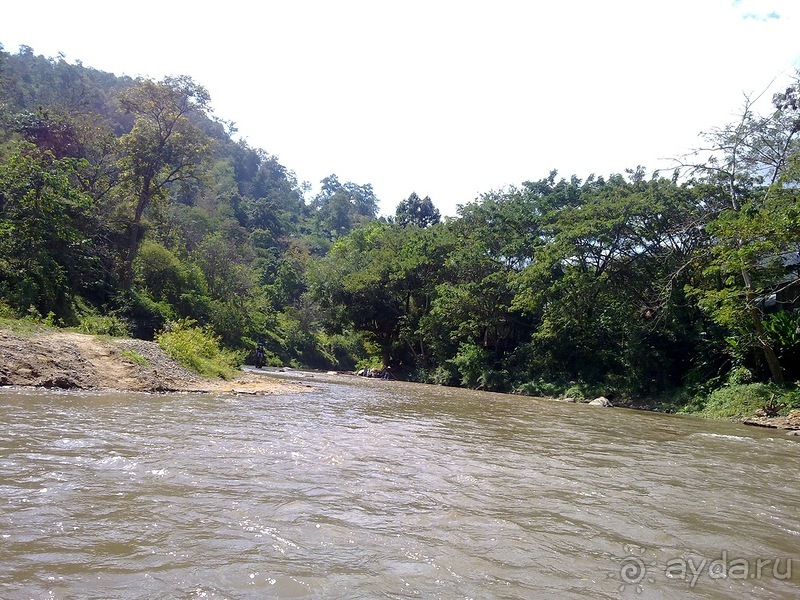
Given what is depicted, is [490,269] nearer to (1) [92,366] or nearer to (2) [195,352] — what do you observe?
(2) [195,352]

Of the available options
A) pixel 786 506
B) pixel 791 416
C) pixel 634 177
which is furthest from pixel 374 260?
pixel 786 506

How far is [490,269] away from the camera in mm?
29469

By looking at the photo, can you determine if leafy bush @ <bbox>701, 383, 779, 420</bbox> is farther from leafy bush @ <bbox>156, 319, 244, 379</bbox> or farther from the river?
leafy bush @ <bbox>156, 319, 244, 379</bbox>

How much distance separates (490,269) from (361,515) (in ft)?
85.4

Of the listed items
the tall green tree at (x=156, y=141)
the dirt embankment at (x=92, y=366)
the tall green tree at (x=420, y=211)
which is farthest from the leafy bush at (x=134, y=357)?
the tall green tree at (x=420, y=211)

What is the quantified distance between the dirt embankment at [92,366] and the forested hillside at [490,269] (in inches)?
212

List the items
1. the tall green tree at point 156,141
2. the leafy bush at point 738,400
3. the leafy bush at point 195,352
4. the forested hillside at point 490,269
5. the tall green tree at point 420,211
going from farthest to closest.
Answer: the tall green tree at point 420,211 < the tall green tree at point 156,141 < the forested hillside at point 490,269 < the leafy bush at point 738,400 < the leafy bush at point 195,352

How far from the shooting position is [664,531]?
169 inches

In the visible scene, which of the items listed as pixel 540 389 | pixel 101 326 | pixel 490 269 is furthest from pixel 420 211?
pixel 101 326

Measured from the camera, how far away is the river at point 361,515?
3.02 metres

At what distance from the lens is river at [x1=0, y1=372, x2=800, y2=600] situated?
119 inches

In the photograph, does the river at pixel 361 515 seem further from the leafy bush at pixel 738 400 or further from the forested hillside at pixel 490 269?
the forested hillside at pixel 490 269

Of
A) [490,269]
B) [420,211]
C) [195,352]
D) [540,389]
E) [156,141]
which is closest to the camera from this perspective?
[195,352]

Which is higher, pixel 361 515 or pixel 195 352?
pixel 195 352
